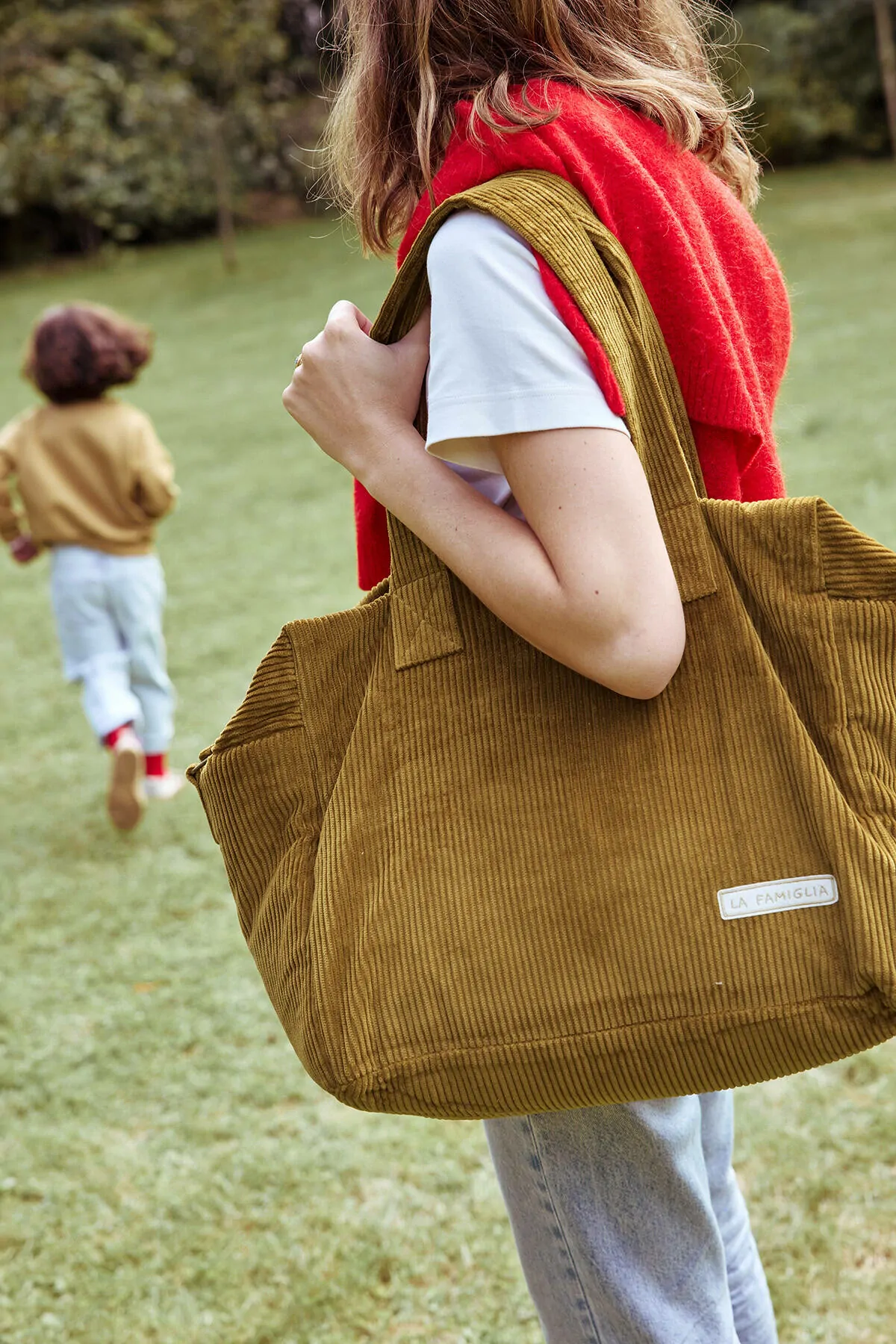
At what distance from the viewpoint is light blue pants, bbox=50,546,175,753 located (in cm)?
466

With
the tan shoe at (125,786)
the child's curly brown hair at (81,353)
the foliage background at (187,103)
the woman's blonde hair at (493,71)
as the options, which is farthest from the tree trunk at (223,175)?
the woman's blonde hair at (493,71)

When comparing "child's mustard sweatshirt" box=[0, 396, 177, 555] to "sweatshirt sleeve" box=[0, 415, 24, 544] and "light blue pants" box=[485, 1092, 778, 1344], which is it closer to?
"sweatshirt sleeve" box=[0, 415, 24, 544]

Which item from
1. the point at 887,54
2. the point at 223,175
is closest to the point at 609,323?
the point at 223,175

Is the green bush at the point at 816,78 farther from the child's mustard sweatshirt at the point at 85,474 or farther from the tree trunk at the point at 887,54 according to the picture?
the child's mustard sweatshirt at the point at 85,474

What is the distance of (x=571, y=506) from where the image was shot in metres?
1.02

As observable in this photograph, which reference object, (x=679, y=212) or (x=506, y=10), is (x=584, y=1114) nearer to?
(x=679, y=212)

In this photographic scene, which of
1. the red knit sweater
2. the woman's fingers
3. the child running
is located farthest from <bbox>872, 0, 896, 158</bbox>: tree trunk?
the woman's fingers

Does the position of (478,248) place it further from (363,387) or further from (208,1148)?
(208,1148)

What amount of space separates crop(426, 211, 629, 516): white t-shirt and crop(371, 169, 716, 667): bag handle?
0.06ft

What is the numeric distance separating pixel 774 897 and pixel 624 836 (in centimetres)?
13

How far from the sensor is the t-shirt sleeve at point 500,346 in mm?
1000

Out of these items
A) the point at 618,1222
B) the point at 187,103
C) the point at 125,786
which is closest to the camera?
the point at 618,1222

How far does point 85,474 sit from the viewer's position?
182 inches

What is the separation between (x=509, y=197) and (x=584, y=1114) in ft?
2.74
